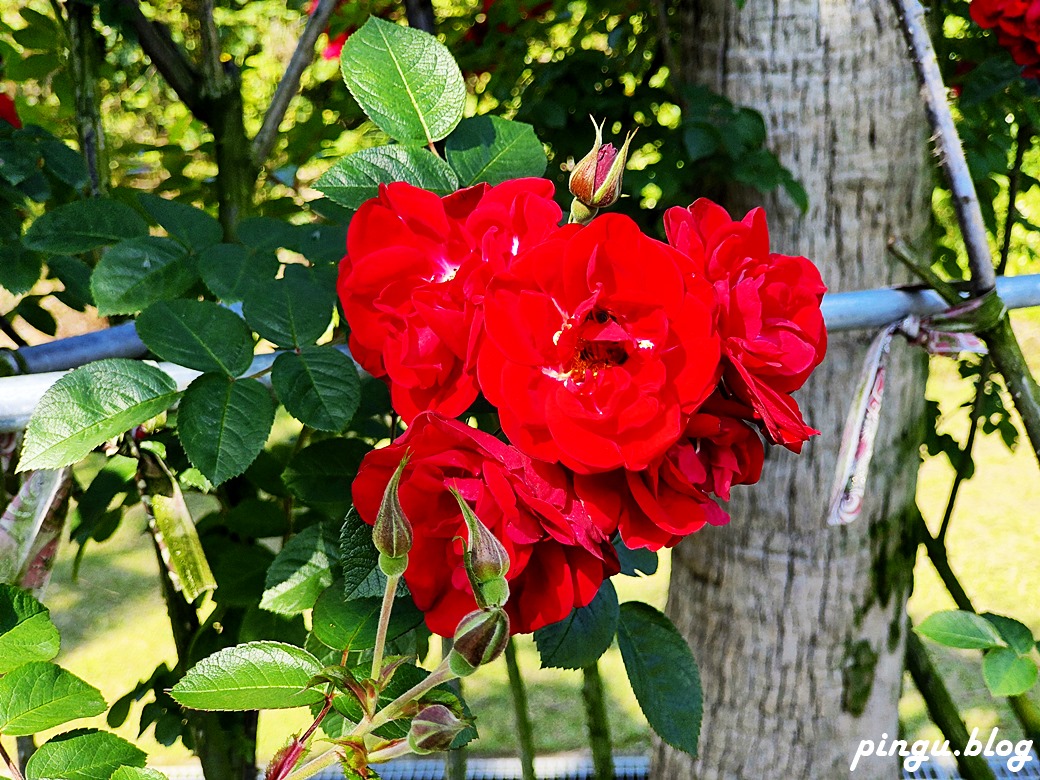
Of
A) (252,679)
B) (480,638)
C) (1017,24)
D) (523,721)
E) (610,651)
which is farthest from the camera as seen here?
(610,651)

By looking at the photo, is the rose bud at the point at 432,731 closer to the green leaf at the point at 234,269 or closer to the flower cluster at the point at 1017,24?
the green leaf at the point at 234,269

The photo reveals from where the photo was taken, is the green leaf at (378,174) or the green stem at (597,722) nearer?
the green leaf at (378,174)

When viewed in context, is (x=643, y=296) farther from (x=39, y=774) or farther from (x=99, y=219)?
(x=99, y=219)

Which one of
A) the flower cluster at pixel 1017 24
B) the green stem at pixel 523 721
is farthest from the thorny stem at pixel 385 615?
the flower cluster at pixel 1017 24

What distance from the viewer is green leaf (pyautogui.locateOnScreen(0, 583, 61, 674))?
0.44 metres

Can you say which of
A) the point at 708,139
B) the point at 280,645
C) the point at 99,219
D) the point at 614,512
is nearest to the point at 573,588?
the point at 614,512

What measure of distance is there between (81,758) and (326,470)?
275 mm

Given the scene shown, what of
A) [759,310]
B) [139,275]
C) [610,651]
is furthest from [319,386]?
[610,651]

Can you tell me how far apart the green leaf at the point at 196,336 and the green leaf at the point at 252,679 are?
198mm

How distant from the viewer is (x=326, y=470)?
68 centimetres

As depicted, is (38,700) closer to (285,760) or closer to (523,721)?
(285,760)

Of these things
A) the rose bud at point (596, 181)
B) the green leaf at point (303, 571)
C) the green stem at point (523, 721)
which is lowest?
the green stem at point (523, 721)

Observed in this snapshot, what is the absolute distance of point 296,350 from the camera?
→ 60cm

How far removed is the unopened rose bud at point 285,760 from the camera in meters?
0.38
